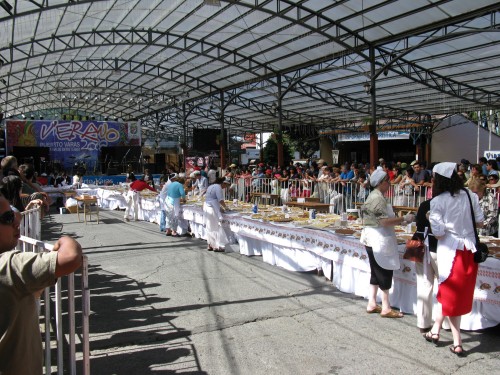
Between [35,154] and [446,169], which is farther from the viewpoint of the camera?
[35,154]

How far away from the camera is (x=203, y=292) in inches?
227

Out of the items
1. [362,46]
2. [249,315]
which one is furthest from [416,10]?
[249,315]

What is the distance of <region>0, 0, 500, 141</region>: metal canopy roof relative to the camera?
1350 cm

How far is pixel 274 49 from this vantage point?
17.9 metres

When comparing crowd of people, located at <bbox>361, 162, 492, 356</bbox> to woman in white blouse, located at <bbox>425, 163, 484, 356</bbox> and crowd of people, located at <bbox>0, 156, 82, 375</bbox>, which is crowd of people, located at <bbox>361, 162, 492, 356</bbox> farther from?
crowd of people, located at <bbox>0, 156, 82, 375</bbox>

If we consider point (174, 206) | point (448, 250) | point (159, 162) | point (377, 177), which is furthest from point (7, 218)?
point (159, 162)

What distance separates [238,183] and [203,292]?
35.8ft

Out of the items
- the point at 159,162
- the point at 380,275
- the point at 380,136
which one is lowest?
the point at 380,275

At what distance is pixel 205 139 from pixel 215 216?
1936 cm

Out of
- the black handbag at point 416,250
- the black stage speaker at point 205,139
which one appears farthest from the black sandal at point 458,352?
the black stage speaker at point 205,139

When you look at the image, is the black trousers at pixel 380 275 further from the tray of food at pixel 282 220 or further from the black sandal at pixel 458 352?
the tray of food at pixel 282 220

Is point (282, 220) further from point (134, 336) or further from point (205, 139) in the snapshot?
point (205, 139)

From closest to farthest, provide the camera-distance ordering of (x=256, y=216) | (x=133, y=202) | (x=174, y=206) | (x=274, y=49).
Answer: (x=256, y=216) → (x=174, y=206) → (x=133, y=202) → (x=274, y=49)

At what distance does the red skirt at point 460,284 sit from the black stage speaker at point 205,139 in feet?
78.5
